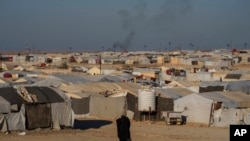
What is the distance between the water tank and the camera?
2678cm

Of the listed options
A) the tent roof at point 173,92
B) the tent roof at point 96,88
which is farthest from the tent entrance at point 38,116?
the tent roof at point 96,88

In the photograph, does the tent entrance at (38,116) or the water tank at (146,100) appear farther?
the water tank at (146,100)

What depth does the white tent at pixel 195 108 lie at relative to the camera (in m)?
25.7

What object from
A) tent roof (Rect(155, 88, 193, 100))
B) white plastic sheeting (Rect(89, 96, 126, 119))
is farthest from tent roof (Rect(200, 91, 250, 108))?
white plastic sheeting (Rect(89, 96, 126, 119))

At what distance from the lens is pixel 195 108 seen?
26203 millimetres

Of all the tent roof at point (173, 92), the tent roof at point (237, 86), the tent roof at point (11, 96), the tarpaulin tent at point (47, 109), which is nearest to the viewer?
the tent roof at point (11, 96)

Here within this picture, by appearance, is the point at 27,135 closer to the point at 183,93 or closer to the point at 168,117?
the point at 168,117

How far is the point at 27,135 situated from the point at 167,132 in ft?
20.8

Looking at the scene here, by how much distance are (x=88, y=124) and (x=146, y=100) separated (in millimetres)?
3601

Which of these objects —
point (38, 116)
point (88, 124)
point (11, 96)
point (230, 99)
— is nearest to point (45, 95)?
point (38, 116)

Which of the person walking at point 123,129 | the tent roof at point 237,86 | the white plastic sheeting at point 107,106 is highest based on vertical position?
the person walking at point 123,129

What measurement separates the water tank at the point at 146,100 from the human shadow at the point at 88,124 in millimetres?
2033

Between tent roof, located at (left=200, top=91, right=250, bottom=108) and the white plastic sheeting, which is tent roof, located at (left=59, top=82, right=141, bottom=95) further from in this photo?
tent roof, located at (left=200, top=91, right=250, bottom=108)

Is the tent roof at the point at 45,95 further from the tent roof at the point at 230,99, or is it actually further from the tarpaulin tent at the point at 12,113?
the tent roof at the point at 230,99
